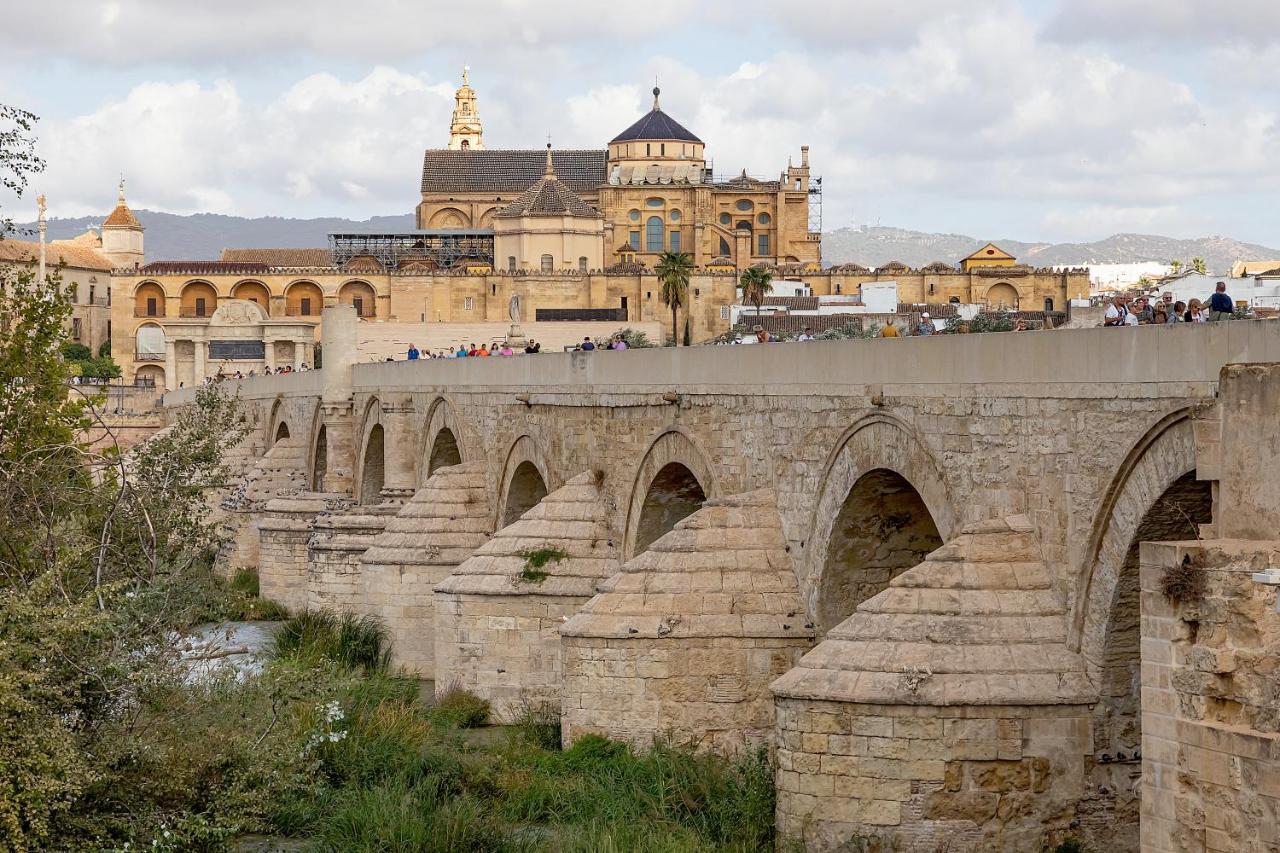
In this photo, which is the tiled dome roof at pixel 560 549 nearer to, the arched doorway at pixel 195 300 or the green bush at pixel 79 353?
the green bush at pixel 79 353

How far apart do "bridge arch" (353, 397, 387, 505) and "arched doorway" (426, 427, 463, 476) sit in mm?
4467

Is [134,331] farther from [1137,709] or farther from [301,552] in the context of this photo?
[1137,709]

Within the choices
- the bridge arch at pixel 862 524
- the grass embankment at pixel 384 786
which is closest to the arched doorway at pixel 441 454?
the grass embankment at pixel 384 786

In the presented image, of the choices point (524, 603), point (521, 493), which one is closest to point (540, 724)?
point (524, 603)

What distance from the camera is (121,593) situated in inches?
525

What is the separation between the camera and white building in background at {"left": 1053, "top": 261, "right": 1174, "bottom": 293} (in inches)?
3221

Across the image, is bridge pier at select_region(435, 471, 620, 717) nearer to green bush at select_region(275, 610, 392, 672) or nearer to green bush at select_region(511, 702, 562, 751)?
green bush at select_region(511, 702, 562, 751)

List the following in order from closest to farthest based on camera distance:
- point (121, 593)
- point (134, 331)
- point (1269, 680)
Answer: point (1269, 680)
point (121, 593)
point (134, 331)

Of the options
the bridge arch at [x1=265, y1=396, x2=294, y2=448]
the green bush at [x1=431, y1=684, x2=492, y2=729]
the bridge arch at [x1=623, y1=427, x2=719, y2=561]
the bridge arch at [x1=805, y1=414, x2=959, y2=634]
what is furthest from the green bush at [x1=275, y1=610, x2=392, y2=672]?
the bridge arch at [x1=265, y1=396, x2=294, y2=448]

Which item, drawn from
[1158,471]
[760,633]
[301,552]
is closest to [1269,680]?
[1158,471]

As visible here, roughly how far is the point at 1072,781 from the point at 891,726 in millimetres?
1031

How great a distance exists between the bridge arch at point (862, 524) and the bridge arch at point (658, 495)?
372cm

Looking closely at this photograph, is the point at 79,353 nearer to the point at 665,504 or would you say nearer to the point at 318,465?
the point at 318,465

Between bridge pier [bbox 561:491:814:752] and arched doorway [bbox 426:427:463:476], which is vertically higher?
arched doorway [bbox 426:427:463:476]
